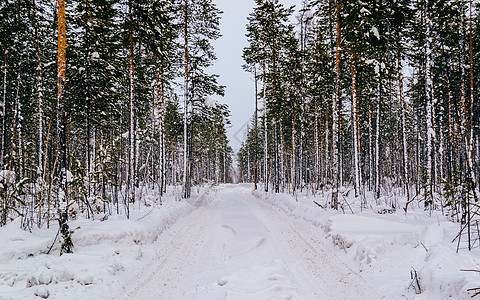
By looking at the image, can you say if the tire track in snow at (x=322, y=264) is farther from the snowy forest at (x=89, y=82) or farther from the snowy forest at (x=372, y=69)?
the snowy forest at (x=89, y=82)

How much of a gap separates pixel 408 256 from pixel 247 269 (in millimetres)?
3343

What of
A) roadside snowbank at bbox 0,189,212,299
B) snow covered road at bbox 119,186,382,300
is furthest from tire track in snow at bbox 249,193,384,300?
roadside snowbank at bbox 0,189,212,299

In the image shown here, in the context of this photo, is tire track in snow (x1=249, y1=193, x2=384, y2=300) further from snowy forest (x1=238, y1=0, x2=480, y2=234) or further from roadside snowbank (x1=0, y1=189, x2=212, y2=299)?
roadside snowbank (x1=0, y1=189, x2=212, y2=299)

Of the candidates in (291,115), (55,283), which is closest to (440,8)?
(291,115)

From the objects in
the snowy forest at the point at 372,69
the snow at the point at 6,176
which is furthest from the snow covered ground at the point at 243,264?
the snowy forest at the point at 372,69

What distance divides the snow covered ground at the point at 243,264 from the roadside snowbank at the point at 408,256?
0.02 m

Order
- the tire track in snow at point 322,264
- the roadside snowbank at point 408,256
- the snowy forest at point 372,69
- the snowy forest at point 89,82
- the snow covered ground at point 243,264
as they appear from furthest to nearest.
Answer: the snowy forest at point 372,69, the snowy forest at point 89,82, the tire track in snow at point 322,264, the snow covered ground at point 243,264, the roadside snowbank at point 408,256

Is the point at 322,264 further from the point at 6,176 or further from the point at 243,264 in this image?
the point at 6,176

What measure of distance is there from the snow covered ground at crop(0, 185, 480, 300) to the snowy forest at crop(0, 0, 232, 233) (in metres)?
1.19

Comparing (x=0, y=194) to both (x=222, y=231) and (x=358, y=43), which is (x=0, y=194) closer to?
(x=222, y=231)

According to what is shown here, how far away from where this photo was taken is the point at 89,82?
42.3 ft

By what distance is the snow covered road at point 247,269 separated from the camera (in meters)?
4.55

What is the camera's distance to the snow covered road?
4.55 meters

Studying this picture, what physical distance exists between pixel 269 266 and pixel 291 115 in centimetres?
2090
